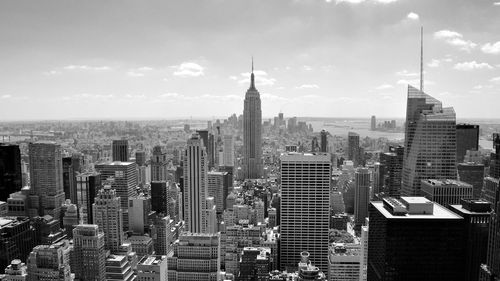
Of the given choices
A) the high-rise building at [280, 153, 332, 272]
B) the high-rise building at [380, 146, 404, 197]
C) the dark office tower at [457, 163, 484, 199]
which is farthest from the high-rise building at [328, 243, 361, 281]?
the high-rise building at [380, 146, 404, 197]

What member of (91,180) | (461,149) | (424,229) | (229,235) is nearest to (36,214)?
(91,180)

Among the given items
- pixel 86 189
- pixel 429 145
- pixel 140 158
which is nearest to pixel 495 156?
pixel 429 145

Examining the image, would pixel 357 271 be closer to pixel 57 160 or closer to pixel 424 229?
pixel 424 229

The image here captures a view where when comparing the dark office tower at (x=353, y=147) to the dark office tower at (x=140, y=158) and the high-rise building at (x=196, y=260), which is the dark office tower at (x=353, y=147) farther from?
the high-rise building at (x=196, y=260)

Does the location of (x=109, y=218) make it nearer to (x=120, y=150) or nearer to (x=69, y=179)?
(x=69, y=179)

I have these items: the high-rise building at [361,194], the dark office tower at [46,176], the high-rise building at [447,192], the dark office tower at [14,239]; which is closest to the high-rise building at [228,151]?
the high-rise building at [361,194]

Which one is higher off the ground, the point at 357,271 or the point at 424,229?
the point at 424,229
